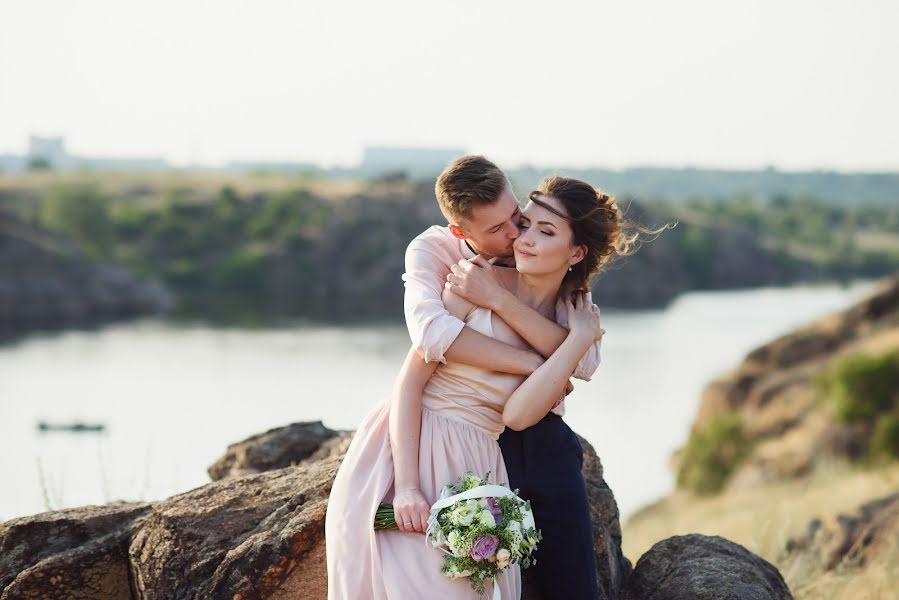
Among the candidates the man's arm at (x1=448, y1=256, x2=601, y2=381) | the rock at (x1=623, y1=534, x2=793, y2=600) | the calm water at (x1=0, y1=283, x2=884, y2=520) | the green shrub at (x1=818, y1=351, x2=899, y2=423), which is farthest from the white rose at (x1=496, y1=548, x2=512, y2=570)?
the green shrub at (x1=818, y1=351, x2=899, y2=423)

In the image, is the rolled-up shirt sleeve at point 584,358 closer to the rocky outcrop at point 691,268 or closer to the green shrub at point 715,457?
the green shrub at point 715,457

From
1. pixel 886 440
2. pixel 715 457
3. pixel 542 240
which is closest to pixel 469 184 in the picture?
pixel 542 240

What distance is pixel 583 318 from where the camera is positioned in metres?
4.16

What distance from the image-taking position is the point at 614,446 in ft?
97.9

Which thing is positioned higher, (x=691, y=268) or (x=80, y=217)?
Answer: (x=80, y=217)

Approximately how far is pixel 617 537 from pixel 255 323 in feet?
174

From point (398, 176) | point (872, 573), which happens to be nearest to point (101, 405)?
point (872, 573)

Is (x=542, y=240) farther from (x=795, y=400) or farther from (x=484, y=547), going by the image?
(x=795, y=400)

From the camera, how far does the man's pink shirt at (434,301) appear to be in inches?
154

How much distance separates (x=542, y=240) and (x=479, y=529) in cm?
112

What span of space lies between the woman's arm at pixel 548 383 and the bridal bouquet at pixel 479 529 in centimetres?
28

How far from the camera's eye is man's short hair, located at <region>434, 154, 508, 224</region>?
3.94 metres

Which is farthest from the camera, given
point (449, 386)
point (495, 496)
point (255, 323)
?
point (255, 323)

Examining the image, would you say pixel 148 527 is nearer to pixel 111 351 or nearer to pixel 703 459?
pixel 703 459
